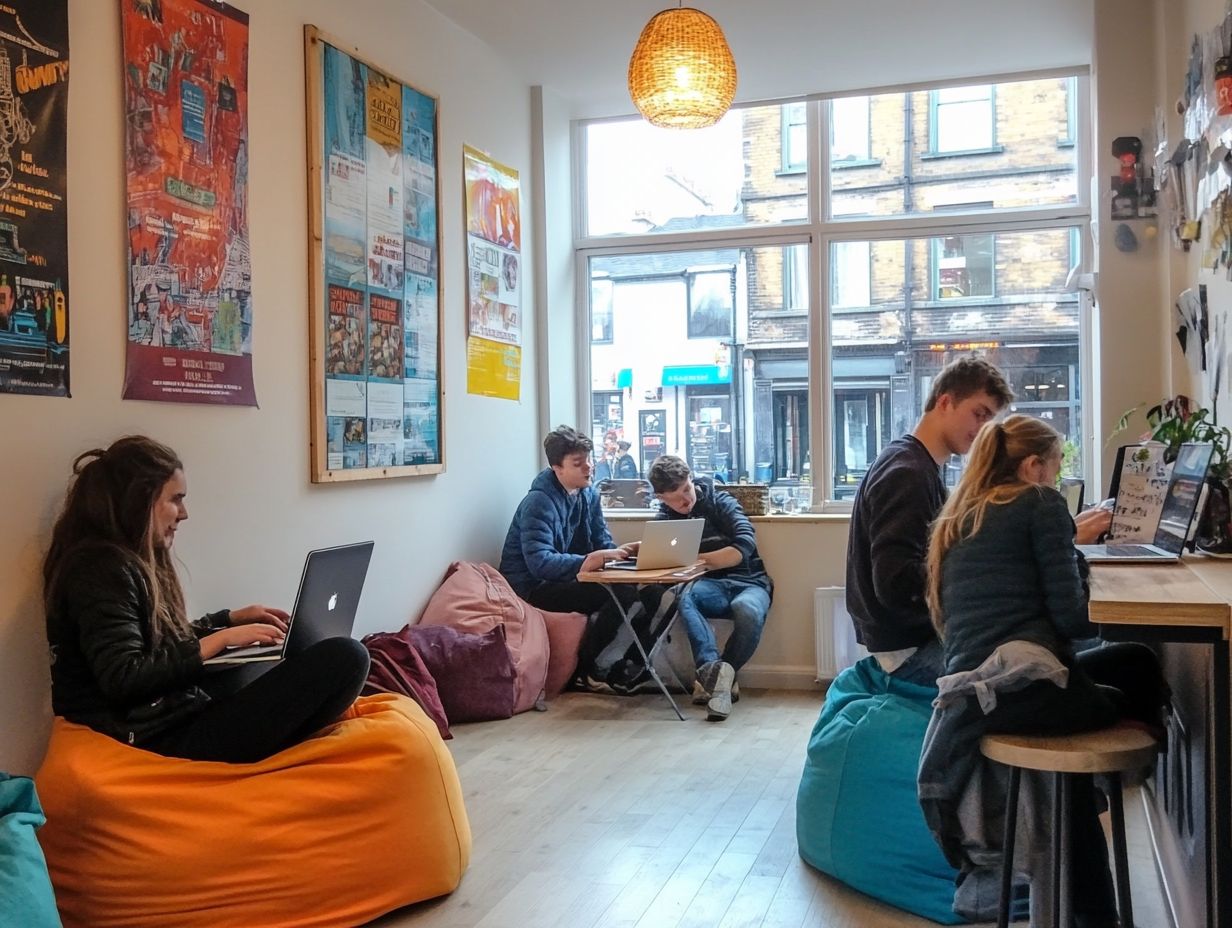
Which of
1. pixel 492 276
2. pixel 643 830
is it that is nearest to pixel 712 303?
pixel 492 276

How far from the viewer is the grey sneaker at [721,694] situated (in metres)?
4.50

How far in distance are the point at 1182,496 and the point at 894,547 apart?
0.63m

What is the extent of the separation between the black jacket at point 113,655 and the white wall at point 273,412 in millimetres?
158

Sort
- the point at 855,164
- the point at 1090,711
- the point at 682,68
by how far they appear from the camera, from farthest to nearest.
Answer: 1. the point at 855,164
2. the point at 682,68
3. the point at 1090,711

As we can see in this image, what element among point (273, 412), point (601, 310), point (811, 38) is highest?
point (811, 38)

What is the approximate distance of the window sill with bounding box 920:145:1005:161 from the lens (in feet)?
17.5

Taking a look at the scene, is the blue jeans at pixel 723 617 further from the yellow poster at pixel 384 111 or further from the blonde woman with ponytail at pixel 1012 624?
the blonde woman with ponytail at pixel 1012 624

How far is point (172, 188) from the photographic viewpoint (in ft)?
10.2

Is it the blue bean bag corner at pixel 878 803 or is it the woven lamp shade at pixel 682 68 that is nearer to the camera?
the blue bean bag corner at pixel 878 803

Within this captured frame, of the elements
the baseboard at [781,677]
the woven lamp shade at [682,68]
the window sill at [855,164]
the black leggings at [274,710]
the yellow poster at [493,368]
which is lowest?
the baseboard at [781,677]

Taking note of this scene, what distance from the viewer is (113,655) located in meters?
2.48

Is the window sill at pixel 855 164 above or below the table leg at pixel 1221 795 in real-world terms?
above

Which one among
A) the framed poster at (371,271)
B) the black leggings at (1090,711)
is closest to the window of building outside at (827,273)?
the framed poster at (371,271)

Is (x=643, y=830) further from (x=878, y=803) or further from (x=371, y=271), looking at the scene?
(x=371, y=271)
